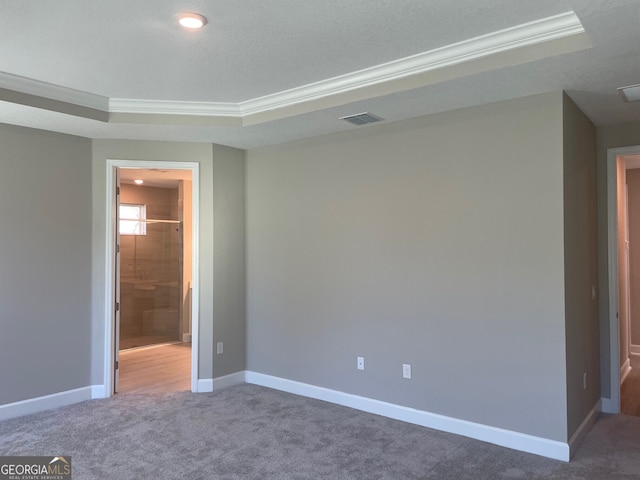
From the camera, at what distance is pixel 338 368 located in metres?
4.43

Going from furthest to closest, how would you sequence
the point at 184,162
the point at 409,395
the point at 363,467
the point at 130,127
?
Answer: the point at 184,162 < the point at 130,127 < the point at 409,395 < the point at 363,467

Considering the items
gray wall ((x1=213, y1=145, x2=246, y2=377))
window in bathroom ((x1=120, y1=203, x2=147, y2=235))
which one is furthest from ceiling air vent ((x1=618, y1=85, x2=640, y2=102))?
window in bathroom ((x1=120, y1=203, x2=147, y2=235))

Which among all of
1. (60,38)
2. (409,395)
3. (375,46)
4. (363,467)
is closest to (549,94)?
(375,46)

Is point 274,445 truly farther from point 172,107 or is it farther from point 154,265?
point 154,265

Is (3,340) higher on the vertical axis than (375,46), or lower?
lower

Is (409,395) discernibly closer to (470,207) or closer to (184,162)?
(470,207)

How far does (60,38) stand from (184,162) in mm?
2007

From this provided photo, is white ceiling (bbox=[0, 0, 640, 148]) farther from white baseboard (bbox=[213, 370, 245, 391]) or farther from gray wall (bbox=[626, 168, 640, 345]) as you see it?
gray wall (bbox=[626, 168, 640, 345])

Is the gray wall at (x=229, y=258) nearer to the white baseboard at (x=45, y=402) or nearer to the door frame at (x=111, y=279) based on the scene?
the door frame at (x=111, y=279)

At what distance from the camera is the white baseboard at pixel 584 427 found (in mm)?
3315

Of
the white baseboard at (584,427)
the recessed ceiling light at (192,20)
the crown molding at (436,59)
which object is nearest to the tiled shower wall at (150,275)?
the crown molding at (436,59)

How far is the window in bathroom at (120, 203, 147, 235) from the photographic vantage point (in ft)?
25.2

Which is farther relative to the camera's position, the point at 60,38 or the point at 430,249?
the point at 430,249
